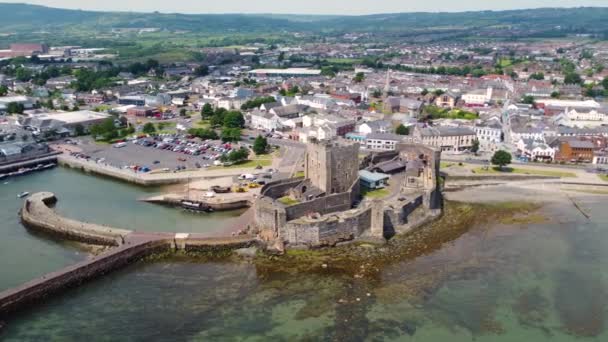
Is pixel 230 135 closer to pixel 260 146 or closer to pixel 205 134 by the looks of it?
pixel 205 134

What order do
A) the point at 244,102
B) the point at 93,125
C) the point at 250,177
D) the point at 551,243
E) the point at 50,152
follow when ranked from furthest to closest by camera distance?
the point at 244,102 → the point at 93,125 → the point at 50,152 → the point at 250,177 → the point at 551,243

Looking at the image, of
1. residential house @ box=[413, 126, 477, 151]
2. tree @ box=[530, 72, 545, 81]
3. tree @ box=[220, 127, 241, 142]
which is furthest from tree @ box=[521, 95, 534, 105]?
tree @ box=[220, 127, 241, 142]

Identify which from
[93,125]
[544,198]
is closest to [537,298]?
[544,198]

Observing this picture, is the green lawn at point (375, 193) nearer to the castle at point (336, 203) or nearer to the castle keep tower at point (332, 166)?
the castle at point (336, 203)

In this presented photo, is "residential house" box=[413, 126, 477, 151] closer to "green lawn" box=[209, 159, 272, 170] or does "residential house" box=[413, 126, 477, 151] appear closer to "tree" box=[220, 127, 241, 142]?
"green lawn" box=[209, 159, 272, 170]

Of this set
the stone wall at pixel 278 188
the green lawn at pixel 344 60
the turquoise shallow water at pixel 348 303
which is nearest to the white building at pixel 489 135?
the turquoise shallow water at pixel 348 303

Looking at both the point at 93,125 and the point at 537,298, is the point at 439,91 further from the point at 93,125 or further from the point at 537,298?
the point at 537,298
